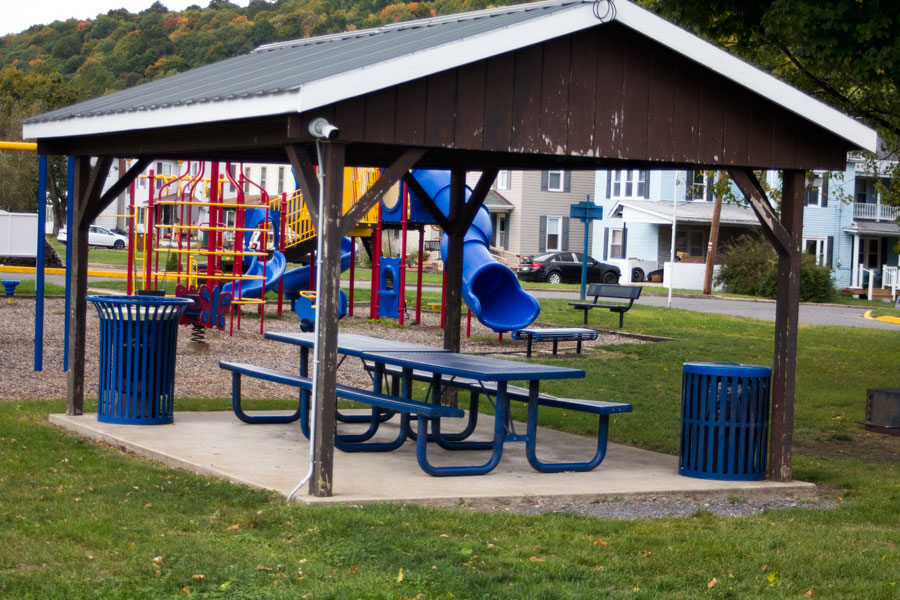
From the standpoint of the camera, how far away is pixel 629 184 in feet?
170

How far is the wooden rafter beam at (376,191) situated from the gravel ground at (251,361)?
1.97 m

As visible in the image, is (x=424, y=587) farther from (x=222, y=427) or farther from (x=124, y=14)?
(x=124, y=14)

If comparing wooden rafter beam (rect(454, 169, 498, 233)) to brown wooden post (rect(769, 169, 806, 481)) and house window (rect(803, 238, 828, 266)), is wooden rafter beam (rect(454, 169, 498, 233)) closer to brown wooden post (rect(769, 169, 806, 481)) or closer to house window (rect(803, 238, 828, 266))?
brown wooden post (rect(769, 169, 806, 481))

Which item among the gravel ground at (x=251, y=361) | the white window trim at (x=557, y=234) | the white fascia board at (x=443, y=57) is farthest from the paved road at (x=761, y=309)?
the white fascia board at (x=443, y=57)

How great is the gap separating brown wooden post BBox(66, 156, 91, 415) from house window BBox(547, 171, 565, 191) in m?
43.7

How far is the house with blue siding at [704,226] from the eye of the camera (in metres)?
49.6

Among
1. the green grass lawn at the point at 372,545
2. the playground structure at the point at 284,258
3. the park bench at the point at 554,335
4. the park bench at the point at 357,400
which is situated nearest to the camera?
the green grass lawn at the point at 372,545

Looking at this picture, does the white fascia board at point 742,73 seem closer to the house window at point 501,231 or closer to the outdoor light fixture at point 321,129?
the outdoor light fixture at point 321,129

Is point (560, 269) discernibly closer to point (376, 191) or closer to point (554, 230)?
point (554, 230)

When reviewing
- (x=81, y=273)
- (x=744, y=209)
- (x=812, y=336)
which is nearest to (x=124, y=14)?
(x=744, y=209)

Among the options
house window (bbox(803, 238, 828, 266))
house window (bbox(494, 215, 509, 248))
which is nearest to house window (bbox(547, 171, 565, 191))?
house window (bbox(494, 215, 509, 248))

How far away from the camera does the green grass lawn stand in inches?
219

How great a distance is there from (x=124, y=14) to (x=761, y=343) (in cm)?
9594

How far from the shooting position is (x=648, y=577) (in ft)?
19.3
